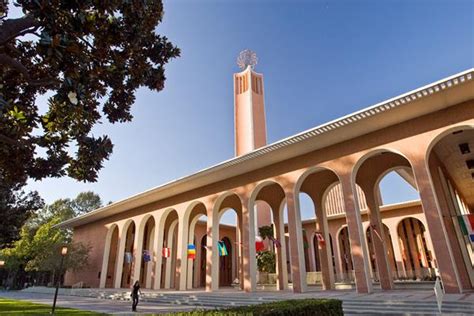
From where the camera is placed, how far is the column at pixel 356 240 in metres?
10.8

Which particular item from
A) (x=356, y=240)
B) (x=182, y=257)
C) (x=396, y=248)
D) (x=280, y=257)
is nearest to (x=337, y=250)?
(x=396, y=248)

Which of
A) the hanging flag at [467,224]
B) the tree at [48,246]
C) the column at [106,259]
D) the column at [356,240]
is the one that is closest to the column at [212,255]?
the column at [356,240]

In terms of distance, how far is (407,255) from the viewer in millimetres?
22125

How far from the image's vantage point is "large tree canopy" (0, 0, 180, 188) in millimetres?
3582

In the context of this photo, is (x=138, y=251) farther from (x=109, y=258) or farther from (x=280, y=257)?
(x=280, y=257)

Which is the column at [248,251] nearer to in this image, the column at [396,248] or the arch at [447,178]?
the arch at [447,178]

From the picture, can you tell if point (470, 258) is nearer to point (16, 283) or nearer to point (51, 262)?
point (51, 262)

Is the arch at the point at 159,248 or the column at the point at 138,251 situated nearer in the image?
the arch at the point at 159,248

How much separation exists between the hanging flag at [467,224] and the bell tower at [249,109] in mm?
15854

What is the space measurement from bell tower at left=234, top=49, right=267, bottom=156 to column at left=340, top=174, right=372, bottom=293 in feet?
53.2

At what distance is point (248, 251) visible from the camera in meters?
14.5

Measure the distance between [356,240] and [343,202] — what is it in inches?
206

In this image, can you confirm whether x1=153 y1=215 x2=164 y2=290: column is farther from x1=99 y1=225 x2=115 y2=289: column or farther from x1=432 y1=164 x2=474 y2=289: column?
x1=432 y1=164 x2=474 y2=289: column

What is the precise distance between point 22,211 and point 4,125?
8.77 metres
